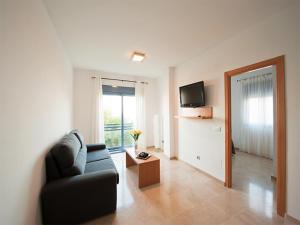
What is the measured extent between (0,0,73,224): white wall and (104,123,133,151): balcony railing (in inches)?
110

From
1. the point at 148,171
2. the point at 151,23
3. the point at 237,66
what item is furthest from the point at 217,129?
the point at 151,23

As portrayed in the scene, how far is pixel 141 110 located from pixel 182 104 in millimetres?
1759

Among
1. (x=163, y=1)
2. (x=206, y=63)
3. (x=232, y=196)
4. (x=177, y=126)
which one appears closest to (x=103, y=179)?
(x=232, y=196)

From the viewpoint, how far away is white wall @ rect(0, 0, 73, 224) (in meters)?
0.89

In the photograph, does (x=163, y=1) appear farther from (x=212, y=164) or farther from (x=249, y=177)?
(x=249, y=177)

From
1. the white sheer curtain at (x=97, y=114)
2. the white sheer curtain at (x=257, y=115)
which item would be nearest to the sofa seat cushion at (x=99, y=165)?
the white sheer curtain at (x=97, y=114)

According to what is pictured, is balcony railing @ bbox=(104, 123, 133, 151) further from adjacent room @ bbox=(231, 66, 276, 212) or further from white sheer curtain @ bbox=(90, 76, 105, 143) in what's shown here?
adjacent room @ bbox=(231, 66, 276, 212)

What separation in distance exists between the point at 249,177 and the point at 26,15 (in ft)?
13.4

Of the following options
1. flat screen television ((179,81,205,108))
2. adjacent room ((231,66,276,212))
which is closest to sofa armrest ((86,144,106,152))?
flat screen television ((179,81,205,108))

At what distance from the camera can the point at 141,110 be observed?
4625 millimetres

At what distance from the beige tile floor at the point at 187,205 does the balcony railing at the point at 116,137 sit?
1932 millimetres

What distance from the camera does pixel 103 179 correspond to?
1.68 metres

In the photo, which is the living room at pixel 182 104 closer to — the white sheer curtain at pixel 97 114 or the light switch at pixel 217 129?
the light switch at pixel 217 129

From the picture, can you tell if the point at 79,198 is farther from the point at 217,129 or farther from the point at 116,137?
the point at 116,137
